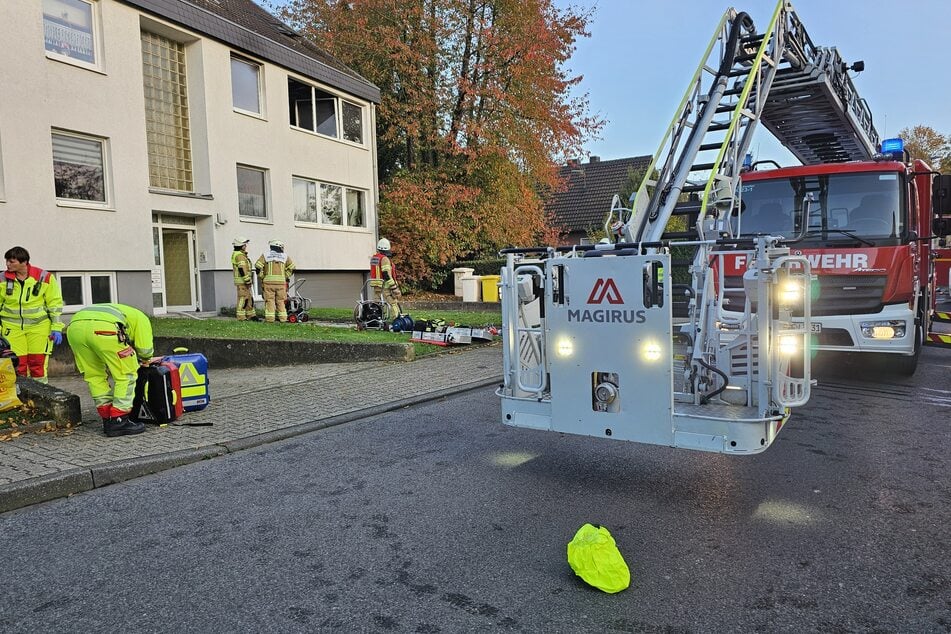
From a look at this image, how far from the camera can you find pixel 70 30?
1344 cm

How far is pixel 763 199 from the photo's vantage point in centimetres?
843

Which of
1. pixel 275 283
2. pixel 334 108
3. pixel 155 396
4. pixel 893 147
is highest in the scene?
pixel 334 108

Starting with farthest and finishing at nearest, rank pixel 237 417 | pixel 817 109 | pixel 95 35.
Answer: pixel 95 35 < pixel 817 109 < pixel 237 417

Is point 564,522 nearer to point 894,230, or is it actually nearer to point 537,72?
point 894,230

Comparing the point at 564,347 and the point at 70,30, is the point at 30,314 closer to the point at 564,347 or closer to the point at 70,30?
the point at 564,347

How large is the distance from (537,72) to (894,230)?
17.6 metres

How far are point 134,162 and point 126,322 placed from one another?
9.94 m

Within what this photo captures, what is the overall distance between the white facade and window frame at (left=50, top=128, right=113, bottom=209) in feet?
0.10

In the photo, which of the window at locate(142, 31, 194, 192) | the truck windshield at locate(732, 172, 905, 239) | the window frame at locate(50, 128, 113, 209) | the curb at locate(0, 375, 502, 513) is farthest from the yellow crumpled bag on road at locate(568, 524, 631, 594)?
the window at locate(142, 31, 194, 192)

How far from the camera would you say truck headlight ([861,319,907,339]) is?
7324 millimetres

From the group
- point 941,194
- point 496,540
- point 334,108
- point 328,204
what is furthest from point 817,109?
point 334,108

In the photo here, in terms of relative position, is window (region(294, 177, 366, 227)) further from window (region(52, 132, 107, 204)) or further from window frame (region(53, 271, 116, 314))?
window frame (region(53, 271, 116, 314))

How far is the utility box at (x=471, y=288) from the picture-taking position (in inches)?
842

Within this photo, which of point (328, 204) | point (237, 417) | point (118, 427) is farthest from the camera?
point (328, 204)
